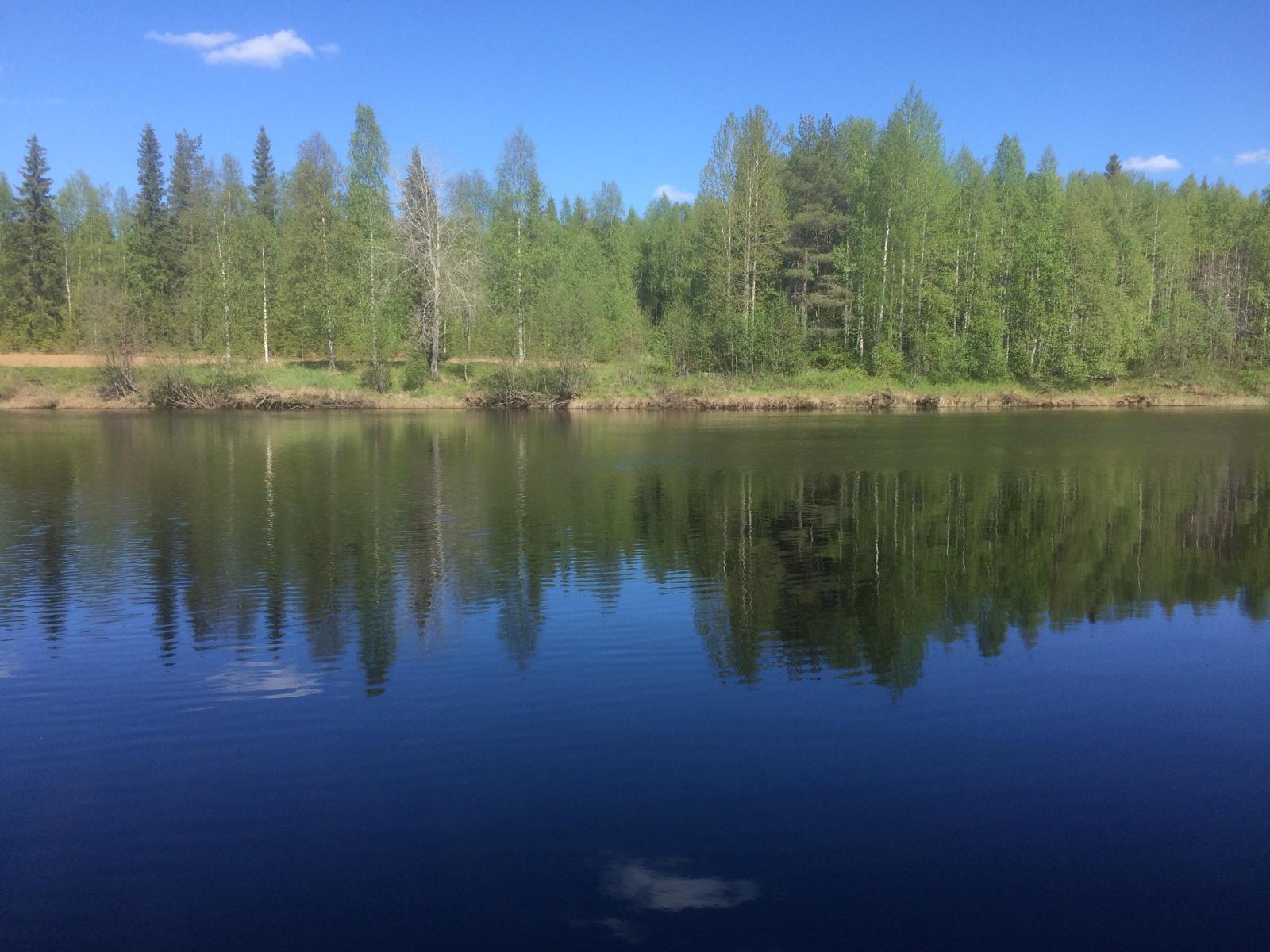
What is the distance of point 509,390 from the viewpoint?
184ft

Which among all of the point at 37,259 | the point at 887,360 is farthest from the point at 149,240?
the point at 887,360

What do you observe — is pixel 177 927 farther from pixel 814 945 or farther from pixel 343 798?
pixel 814 945

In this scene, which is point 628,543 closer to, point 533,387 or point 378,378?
point 533,387

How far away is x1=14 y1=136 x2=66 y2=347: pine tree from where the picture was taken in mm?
66188

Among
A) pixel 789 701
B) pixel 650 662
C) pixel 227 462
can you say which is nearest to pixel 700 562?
pixel 650 662

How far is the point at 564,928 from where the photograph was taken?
5488 mm

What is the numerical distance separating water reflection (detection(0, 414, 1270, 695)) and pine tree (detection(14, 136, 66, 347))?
138 ft

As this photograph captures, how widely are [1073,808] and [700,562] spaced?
8814 mm

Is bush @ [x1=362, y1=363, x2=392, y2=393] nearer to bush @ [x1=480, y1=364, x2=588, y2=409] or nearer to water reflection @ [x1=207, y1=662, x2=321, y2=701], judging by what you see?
bush @ [x1=480, y1=364, x2=588, y2=409]

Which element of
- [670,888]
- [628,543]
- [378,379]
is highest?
[378,379]

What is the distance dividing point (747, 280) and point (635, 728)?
5261cm

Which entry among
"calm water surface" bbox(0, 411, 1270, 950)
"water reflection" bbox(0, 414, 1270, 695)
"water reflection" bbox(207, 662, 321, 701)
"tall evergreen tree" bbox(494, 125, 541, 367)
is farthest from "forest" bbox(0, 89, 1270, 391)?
"water reflection" bbox(207, 662, 321, 701)

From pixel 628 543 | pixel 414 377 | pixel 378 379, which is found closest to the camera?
pixel 628 543

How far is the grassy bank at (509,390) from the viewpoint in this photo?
53.9 m
